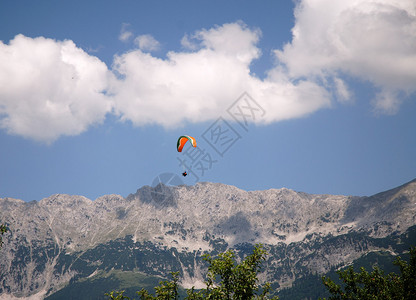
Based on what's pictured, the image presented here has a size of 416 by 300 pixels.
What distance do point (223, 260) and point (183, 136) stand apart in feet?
189

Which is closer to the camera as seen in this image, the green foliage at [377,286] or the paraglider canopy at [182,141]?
the green foliage at [377,286]

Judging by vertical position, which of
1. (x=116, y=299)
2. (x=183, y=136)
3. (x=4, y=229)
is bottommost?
(x=116, y=299)

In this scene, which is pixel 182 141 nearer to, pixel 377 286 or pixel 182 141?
pixel 182 141

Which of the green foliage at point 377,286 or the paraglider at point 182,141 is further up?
the paraglider at point 182,141

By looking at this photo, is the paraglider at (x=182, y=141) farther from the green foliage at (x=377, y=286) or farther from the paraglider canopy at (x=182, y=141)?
the green foliage at (x=377, y=286)

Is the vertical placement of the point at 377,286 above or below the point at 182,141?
below

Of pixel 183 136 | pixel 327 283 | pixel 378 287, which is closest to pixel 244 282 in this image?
pixel 327 283

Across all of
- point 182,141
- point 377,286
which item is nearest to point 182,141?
point 182,141

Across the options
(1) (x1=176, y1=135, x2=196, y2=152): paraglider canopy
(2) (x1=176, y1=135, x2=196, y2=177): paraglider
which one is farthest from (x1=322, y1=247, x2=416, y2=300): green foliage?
(1) (x1=176, y1=135, x2=196, y2=152): paraglider canopy

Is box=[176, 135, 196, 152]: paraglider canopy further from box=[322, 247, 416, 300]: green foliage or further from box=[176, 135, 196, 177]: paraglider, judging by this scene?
box=[322, 247, 416, 300]: green foliage

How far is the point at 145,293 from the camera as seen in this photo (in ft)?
136

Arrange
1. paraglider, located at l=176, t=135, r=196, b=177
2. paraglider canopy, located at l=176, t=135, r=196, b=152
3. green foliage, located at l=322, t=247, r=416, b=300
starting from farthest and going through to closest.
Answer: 1. paraglider canopy, located at l=176, t=135, r=196, b=152
2. paraglider, located at l=176, t=135, r=196, b=177
3. green foliage, located at l=322, t=247, r=416, b=300

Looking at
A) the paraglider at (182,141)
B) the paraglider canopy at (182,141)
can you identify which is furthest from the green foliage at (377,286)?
the paraglider canopy at (182,141)

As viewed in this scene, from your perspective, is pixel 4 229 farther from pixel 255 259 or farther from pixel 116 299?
pixel 255 259
